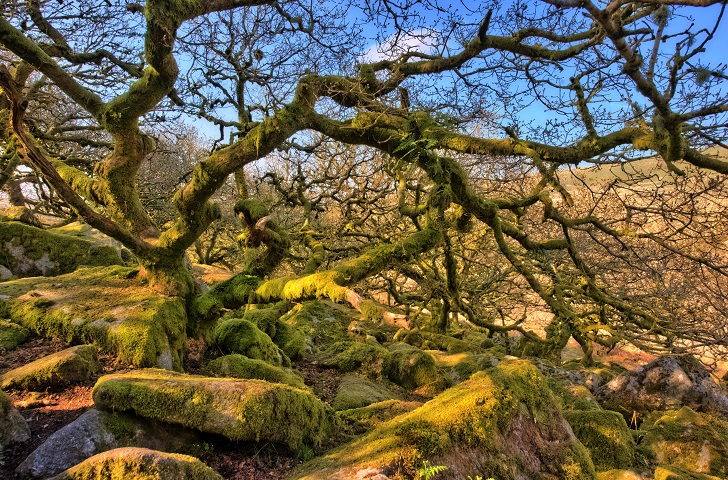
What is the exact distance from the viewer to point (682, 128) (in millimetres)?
4426

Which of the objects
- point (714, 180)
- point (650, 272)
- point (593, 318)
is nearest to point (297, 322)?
point (593, 318)

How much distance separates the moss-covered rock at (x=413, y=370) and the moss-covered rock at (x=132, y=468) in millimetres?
4925

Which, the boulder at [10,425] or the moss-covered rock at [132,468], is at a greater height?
the moss-covered rock at [132,468]

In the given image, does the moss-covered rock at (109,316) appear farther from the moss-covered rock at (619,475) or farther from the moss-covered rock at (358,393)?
the moss-covered rock at (619,475)

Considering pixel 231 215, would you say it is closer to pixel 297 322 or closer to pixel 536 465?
pixel 297 322

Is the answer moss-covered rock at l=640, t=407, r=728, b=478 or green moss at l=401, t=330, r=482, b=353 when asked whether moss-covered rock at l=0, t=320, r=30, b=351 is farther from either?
moss-covered rock at l=640, t=407, r=728, b=478

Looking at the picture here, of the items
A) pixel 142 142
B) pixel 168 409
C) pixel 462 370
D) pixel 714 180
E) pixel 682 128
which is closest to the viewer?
pixel 168 409

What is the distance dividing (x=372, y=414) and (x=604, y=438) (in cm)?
274

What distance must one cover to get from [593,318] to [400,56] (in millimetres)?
6276

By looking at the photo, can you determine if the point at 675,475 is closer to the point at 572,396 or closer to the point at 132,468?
the point at 572,396

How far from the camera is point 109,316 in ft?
18.7

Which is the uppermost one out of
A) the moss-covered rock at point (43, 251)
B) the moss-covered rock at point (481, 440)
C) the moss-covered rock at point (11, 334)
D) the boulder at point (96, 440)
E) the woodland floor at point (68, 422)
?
the moss-covered rock at point (43, 251)

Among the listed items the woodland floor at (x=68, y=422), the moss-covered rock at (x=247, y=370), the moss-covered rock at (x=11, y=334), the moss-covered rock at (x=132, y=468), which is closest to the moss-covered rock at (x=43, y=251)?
the moss-covered rock at (x=11, y=334)

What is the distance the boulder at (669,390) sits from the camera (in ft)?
21.0
